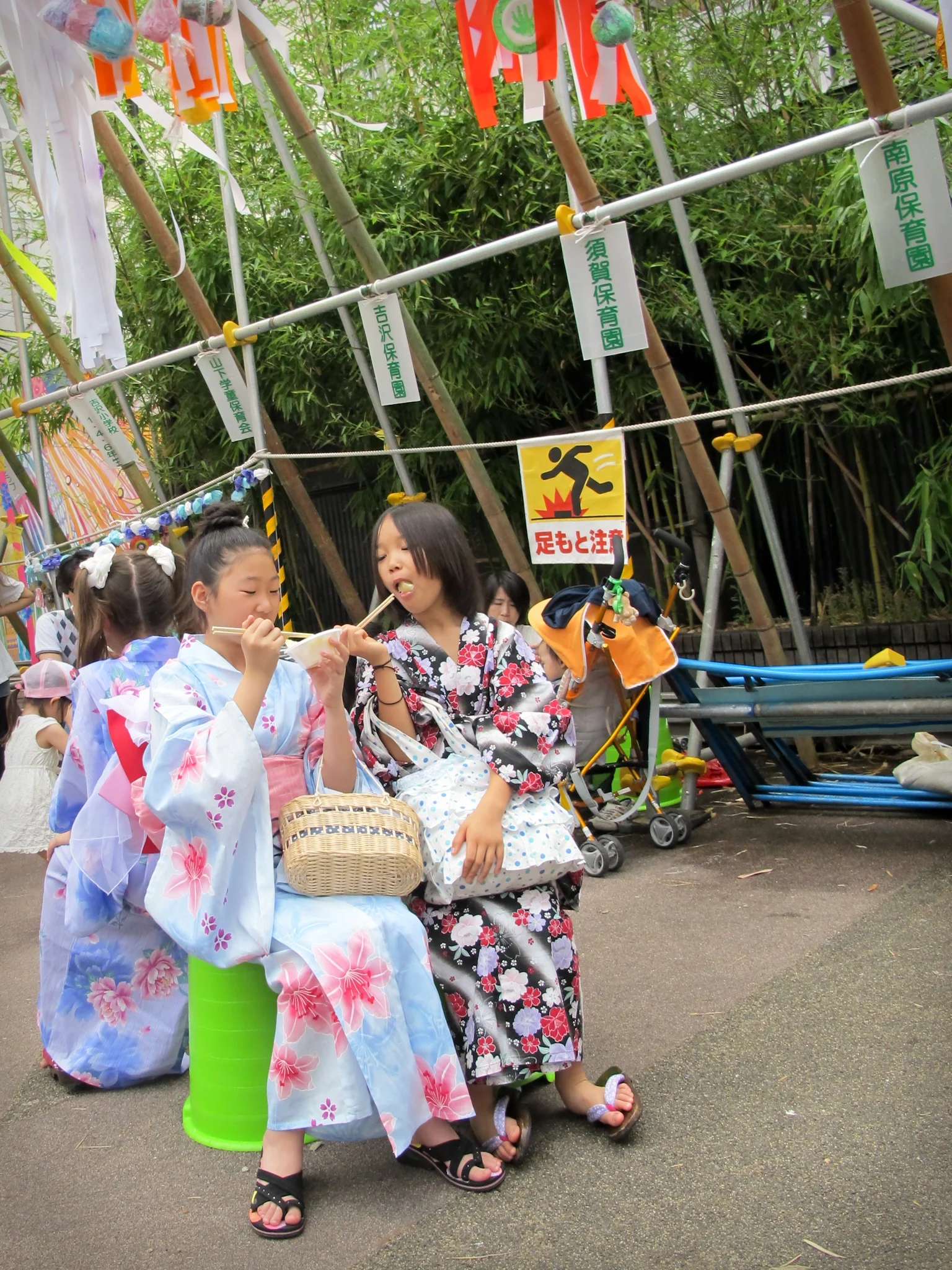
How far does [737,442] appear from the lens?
489 cm

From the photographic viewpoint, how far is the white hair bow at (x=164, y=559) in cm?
359

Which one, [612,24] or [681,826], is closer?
[612,24]

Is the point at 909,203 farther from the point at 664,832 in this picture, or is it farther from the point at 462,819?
the point at 664,832

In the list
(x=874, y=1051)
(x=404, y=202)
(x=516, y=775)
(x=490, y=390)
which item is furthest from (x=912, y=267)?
(x=404, y=202)

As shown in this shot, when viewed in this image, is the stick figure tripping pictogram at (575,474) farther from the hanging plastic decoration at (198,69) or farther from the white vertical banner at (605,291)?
the hanging plastic decoration at (198,69)

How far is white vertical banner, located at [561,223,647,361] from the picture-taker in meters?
4.15

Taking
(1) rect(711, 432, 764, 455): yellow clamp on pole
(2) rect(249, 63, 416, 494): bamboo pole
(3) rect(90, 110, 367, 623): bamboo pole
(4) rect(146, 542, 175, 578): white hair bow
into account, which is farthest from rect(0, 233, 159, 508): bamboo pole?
(1) rect(711, 432, 764, 455): yellow clamp on pole

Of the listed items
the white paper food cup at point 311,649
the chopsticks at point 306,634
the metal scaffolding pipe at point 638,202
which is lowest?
the white paper food cup at point 311,649

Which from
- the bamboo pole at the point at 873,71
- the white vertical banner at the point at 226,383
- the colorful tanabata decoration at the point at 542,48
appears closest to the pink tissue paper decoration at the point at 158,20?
the colorful tanabata decoration at the point at 542,48

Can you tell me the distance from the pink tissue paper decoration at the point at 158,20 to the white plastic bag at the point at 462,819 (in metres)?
2.18

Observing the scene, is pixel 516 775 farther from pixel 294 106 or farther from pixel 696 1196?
pixel 294 106

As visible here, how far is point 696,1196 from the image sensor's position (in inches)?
89.1

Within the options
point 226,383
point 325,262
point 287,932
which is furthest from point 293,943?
point 325,262

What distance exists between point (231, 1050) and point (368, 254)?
11.0 ft
